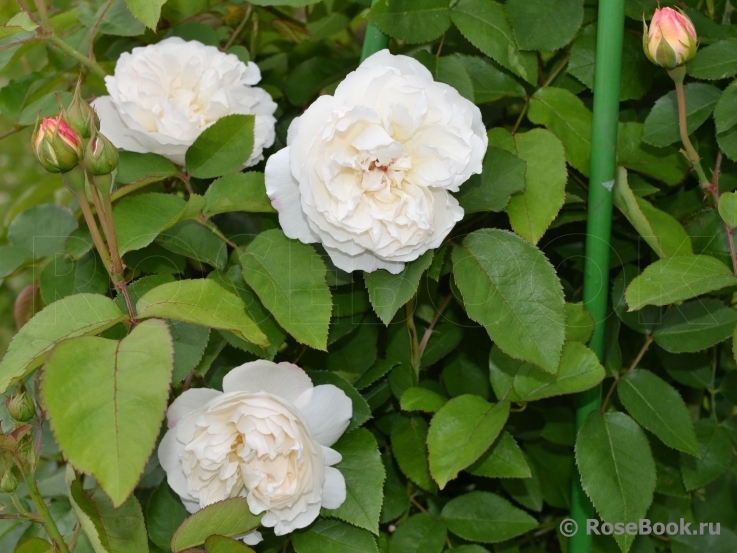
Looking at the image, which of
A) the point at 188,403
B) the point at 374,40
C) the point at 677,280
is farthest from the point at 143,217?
the point at 677,280

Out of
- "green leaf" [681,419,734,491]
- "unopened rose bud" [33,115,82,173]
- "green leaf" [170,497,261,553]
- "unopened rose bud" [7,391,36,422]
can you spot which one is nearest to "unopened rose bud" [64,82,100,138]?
"unopened rose bud" [33,115,82,173]

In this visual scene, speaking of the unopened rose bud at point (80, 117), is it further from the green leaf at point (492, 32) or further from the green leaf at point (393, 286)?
the green leaf at point (492, 32)

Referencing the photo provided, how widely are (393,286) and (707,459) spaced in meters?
0.42

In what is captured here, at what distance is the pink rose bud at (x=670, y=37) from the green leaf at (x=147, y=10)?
17.8 inches

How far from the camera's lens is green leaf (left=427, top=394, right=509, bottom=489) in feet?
2.31

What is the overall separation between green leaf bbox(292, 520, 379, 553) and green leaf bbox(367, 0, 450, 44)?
473 millimetres

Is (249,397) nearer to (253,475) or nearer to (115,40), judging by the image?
(253,475)

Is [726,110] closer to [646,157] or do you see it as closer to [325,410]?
[646,157]

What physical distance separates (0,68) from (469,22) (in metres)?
0.54

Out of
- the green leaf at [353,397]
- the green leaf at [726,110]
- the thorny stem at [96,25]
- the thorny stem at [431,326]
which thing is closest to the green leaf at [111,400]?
the green leaf at [353,397]

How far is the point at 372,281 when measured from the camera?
0.68m

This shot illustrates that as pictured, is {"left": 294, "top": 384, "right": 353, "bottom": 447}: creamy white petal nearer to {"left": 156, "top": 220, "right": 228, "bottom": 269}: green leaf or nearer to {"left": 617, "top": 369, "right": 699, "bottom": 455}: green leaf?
{"left": 156, "top": 220, "right": 228, "bottom": 269}: green leaf

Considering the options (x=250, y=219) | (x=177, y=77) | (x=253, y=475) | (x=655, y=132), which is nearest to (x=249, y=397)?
(x=253, y=475)

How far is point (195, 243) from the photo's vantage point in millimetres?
748
